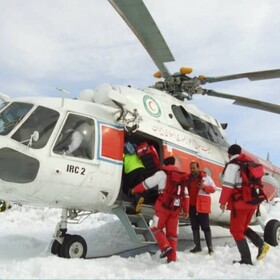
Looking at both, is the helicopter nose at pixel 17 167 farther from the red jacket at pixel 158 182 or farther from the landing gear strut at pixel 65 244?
the red jacket at pixel 158 182

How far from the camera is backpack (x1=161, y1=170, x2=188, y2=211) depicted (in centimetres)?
573

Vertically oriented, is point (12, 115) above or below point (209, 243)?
above

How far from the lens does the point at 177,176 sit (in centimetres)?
577

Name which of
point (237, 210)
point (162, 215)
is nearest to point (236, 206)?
point (237, 210)

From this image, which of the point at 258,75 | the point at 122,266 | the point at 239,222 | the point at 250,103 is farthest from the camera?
the point at 250,103

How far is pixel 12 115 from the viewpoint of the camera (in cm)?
586

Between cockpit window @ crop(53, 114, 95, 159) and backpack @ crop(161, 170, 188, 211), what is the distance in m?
1.25

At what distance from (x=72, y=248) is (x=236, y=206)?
8.23 ft

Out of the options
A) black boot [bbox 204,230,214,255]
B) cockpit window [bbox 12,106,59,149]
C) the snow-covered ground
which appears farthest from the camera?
black boot [bbox 204,230,214,255]

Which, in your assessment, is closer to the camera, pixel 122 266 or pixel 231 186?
pixel 122 266

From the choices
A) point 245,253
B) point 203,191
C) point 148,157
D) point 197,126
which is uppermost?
point 197,126

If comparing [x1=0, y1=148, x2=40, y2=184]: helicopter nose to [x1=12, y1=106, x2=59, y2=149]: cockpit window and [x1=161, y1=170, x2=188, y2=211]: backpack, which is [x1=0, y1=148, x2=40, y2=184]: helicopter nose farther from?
[x1=161, y1=170, x2=188, y2=211]: backpack

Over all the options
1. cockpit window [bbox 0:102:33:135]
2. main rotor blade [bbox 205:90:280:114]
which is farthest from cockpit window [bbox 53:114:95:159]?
main rotor blade [bbox 205:90:280:114]

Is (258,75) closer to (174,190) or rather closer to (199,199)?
(199,199)
